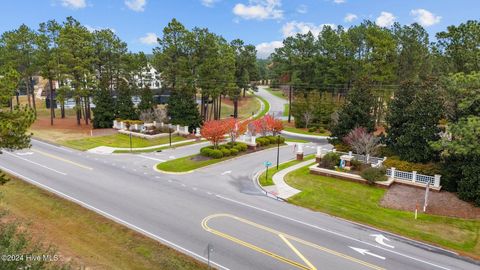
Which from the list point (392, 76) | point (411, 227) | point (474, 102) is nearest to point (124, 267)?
point (411, 227)

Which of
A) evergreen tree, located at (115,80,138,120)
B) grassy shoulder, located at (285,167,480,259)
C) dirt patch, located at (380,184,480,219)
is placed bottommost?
grassy shoulder, located at (285,167,480,259)

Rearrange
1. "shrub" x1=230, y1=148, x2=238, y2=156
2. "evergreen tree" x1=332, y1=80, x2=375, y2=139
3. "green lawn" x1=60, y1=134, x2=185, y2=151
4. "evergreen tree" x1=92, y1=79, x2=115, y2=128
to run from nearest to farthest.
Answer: "evergreen tree" x1=332, y1=80, x2=375, y2=139, "shrub" x1=230, y1=148, x2=238, y2=156, "green lawn" x1=60, y1=134, x2=185, y2=151, "evergreen tree" x1=92, y1=79, x2=115, y2=128

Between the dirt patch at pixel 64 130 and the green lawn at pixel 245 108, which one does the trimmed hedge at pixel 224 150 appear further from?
the green lawn at pixel 245 108

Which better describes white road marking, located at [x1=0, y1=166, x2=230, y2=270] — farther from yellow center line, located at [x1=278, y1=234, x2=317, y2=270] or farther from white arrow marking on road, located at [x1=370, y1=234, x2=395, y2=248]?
white arrow marking on road, located at [x1=370, y1=234, x2=395, y2=248]

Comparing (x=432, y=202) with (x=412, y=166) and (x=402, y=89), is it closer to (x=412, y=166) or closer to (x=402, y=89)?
A: (x=412, y=166)

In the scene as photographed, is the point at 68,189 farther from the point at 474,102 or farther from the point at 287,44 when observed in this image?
the point at 287,44

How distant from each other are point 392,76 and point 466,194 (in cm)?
3232

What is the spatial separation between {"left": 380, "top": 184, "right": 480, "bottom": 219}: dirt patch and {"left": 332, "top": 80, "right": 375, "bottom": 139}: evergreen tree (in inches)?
346

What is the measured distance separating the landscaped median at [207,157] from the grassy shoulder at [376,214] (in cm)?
913

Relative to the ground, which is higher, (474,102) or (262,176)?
(474,102)

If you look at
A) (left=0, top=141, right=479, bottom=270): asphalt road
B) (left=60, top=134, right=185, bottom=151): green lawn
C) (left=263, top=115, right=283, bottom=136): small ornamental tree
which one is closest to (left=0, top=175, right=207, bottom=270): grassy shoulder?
(left=0, top=141, right=479, bottom=270): asphalt road

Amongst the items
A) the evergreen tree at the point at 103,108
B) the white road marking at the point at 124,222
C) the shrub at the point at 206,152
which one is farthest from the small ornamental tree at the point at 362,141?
the evergreen tree at the point at 103,108

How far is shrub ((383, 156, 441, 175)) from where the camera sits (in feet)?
84.5

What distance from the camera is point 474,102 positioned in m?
24.1
